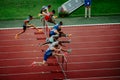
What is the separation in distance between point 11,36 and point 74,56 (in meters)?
3.94

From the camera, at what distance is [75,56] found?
11.3m

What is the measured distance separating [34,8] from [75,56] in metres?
7.10

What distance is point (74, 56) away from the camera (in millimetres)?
11281

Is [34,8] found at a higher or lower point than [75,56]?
higher

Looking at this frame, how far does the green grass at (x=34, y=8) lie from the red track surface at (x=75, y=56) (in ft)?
7.18

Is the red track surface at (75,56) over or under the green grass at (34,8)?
under

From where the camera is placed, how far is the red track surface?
385 inches

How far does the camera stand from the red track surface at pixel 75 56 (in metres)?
9.79

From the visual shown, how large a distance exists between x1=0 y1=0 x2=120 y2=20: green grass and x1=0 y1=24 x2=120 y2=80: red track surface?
7.18 feet

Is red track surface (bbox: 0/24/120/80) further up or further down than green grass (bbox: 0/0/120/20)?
further down

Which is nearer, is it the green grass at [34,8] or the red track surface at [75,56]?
the red track surface at [75,56]

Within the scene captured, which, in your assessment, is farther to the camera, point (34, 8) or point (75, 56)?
point (34, 8)

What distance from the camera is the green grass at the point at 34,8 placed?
54.5ft

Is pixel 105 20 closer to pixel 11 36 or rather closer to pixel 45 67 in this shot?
pixel 11 36
